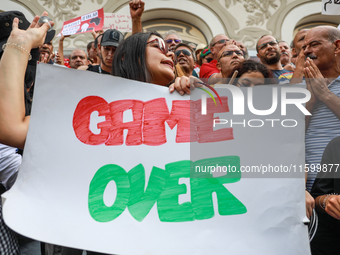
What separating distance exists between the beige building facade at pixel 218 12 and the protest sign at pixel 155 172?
7.16 meters

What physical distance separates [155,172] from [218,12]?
8236mm

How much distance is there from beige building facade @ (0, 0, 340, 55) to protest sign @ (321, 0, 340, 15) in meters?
5.27

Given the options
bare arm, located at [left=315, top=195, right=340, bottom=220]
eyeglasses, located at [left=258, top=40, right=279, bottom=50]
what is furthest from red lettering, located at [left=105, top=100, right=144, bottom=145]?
eyeglasses, located at [left=258, top=40, right=279, bottom=50]

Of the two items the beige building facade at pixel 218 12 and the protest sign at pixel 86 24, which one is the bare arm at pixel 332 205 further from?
→ the beige building facade at pixel 218 12

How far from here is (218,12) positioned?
28.7 ft

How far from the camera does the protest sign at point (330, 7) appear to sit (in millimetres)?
3055

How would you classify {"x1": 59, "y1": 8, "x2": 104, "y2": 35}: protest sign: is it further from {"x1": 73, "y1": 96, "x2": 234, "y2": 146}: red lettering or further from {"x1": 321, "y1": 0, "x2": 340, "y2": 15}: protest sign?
{"x1": 73, "y1": 96, "x2": 234, "y2": 146}: red lettering

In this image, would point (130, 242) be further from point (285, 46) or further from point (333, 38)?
point (285, 46)

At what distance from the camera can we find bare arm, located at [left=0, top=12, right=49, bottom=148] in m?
1.23

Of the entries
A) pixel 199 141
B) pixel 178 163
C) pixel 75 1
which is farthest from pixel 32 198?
pixel 75 1

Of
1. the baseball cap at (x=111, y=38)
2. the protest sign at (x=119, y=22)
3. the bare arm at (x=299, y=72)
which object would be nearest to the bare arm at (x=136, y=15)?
the baseball cap at (x=111, y=38)

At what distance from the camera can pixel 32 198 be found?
1238mm

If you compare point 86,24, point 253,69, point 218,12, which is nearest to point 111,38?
point 253,69

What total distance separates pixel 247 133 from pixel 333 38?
1.27 m
